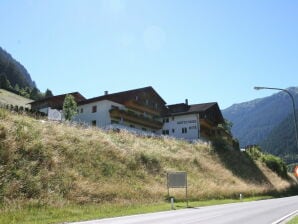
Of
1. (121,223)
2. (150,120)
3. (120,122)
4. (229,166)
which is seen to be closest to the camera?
(121,223)

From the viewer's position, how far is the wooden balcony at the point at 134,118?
66.8 meters

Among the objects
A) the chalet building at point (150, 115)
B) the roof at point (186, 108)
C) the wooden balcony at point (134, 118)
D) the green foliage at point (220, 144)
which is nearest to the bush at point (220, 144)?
the green foliage at point (220, 144)

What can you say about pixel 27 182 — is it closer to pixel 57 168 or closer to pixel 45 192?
pixel 45 192

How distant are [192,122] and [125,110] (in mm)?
14927

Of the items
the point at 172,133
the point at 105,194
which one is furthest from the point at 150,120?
the point at 105,194

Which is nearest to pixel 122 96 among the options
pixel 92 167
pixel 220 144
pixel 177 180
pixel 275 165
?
pixel 220 144

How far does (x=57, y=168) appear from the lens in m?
31.8

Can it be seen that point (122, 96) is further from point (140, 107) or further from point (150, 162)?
point (150, 162)

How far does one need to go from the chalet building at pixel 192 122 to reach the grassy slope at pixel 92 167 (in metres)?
19.2

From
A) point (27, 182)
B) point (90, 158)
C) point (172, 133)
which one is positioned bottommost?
point (27, 182)

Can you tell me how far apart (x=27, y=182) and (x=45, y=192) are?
138 centimetres

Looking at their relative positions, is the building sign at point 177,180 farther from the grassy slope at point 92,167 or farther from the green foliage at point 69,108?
the green foliage at point 69,108

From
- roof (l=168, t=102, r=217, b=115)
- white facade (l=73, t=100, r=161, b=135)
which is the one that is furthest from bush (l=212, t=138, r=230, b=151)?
white facade (l=73, t=100, r=161, b=135)

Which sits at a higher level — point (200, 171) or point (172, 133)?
point (172, 133)
